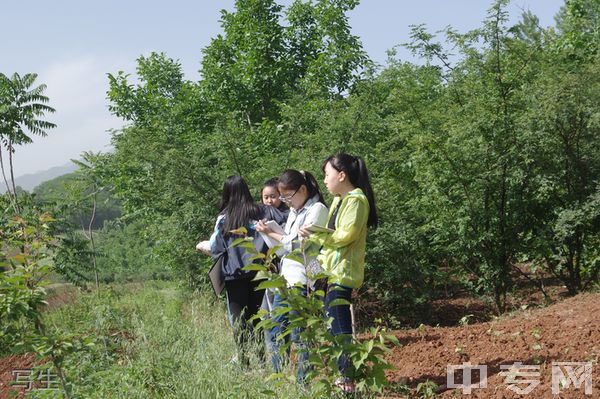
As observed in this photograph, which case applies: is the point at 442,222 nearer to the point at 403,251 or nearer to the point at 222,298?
the point at 403,251

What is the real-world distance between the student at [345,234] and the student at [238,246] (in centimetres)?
98

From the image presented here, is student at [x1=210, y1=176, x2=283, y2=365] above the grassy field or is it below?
above

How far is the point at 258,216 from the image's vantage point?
5.66 m

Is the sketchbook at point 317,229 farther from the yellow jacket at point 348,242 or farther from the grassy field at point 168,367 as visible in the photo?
the grassy field at point 168,367

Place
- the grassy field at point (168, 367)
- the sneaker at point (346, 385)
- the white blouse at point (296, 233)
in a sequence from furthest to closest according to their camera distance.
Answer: the white blouse at point (296, 233) < the grassy field at point (168, 367) < the sneaker at point (346, 385)

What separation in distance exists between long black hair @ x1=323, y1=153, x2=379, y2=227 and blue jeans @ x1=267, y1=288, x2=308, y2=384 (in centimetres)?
69

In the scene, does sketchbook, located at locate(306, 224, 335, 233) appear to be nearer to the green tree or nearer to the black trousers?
the black trousers

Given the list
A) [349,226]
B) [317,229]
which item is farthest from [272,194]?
[317,229]

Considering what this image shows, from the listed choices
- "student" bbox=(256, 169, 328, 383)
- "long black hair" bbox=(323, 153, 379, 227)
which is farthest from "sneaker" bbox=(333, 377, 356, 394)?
"long black hair" bbox=(323, 153, 379, 227)

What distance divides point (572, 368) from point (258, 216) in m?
2.45

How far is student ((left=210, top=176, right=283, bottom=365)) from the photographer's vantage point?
5613mm

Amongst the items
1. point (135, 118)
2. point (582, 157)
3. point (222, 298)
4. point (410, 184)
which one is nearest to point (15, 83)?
point (135, 118)

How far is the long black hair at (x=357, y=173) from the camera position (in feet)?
15.6

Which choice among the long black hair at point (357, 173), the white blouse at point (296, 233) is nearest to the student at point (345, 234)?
the long black hair at point (357, 173)
